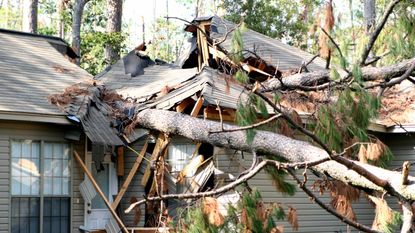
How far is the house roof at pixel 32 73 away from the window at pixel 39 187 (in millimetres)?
678

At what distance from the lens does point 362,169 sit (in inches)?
278

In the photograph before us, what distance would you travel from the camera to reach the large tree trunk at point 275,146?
7.30 meters

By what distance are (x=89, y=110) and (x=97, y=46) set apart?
40.5 feet

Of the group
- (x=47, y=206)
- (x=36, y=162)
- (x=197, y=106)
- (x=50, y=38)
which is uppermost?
(x=50, y=38)

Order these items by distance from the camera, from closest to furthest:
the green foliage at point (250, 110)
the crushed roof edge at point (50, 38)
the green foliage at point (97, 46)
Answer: the green foliage at point (250, 110) → the crushed roof edge at point (50, 38) → the green foliage at point (97, 46)

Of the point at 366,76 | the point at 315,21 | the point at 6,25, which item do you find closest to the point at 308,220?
the point at 366,76

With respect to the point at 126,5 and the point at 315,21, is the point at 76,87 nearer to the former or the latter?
the point at 315,21

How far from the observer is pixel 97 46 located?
26.6 metres

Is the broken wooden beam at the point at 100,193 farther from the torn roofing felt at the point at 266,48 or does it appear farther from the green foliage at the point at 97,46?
the green foliage at the point at 97,46

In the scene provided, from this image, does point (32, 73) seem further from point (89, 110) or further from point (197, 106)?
point (197, 106)

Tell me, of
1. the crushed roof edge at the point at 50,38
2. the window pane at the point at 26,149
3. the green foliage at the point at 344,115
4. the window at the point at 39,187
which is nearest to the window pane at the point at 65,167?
the window at the point at 39,187

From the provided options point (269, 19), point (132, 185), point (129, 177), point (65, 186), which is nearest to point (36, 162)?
point (65, 186)

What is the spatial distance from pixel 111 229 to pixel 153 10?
156ft

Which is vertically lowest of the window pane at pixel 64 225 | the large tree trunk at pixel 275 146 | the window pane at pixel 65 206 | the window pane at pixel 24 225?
the window pane at pixel 64 225
